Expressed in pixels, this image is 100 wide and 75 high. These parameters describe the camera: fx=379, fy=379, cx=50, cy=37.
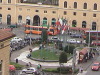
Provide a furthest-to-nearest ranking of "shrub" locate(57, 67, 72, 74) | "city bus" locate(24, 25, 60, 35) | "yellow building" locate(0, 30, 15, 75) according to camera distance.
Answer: "city bus" locate(24, 25, 60, 35) → "shrub" locate(57, 67, 72, 74) → "yellow building" locate(0, 30, 15, 75)

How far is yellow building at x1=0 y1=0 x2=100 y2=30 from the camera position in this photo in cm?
6794

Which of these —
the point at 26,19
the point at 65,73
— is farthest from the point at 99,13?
the point at 65,73

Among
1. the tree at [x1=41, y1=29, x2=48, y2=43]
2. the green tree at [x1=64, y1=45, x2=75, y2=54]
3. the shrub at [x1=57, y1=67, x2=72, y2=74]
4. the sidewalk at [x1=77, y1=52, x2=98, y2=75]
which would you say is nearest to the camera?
the shrub at [x1=57, y1=67, x2=72, y2=74]

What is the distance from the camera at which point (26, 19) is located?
236 feet

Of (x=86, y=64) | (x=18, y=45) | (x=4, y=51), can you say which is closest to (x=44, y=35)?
(x=18, y=45)

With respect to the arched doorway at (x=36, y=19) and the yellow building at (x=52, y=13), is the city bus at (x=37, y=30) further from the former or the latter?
the arched doorway at (x=36, y=19)

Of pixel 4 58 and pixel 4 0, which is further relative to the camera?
pixel 4 0

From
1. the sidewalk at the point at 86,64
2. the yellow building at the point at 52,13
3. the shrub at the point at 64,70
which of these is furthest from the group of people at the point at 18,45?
the yellow building at the point at 52,13

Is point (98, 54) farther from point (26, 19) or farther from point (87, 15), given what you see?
point (26, 19)

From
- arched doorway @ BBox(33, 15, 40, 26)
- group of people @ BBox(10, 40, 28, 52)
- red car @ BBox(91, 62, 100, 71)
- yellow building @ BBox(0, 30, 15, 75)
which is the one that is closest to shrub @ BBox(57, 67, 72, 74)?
red car @ BBox(91, 62, 100, 71)

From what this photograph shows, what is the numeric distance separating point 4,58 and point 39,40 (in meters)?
44.4

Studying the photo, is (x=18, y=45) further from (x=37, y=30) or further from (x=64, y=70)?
(x=64, y=70)

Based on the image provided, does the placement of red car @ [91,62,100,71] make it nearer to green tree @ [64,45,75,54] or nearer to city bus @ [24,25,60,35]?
green tree @ [64,45,75,54]

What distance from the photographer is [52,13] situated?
232 ft
